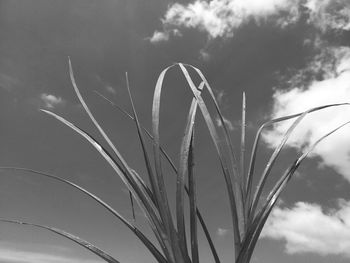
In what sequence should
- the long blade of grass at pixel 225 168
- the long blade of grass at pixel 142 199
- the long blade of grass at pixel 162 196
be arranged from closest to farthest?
the long blade of grass at pixel 162 196 → the long blade of grass at pixel 142 199 → the long blade of grass at pixel 225 168

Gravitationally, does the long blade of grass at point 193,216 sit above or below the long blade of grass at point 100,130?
below

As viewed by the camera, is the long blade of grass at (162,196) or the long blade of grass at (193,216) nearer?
the long blade of grass at (162,196)

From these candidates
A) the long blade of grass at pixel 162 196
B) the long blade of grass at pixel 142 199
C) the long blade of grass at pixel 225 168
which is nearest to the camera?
the long blade of grass at pixel 162 196

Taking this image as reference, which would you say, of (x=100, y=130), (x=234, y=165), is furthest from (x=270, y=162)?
(x=100, y=130)

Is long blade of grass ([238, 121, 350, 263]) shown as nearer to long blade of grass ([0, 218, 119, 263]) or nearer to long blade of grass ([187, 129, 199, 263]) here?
long blade of grass ([187, 129, 199, 263])

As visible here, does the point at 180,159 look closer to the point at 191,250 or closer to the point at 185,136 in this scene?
the point at 185,136

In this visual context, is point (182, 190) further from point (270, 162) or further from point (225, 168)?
point (270, 162)

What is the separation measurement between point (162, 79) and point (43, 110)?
207cm

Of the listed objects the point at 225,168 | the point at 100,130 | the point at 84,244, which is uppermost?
the point at 100,130

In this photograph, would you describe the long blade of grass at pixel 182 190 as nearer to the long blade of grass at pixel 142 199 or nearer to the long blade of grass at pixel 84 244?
the long blade of grass at pixel 142 199

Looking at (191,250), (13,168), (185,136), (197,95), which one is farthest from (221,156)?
(13,168)

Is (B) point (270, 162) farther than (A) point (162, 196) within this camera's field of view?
Yes

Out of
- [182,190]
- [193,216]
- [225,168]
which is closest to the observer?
[182,190]

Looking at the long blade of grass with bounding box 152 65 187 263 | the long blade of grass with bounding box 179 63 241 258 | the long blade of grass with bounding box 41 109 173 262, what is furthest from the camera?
the long blade of grass with bounding box 179 63 241 258
